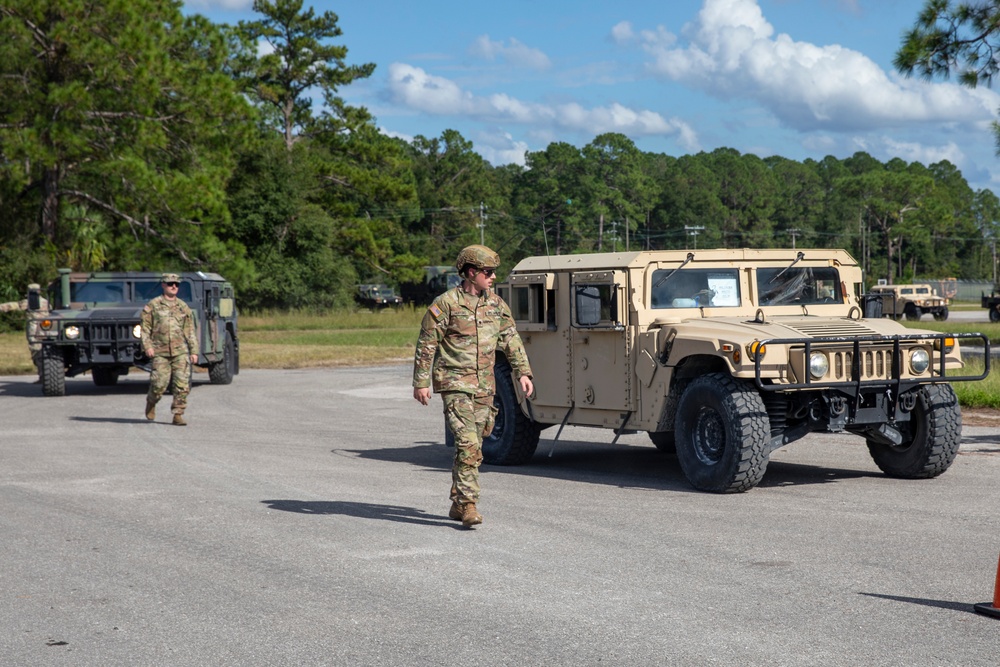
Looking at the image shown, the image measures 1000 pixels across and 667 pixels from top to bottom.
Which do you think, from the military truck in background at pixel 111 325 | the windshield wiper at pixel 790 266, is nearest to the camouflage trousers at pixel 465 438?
the windshield wiper at pixel 790 266

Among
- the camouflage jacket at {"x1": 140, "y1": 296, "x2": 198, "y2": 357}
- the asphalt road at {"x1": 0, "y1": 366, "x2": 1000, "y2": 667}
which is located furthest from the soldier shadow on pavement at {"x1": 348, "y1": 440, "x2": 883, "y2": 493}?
the camouflage jacket at {"x1": 140, "y1": 296, "x2": 198, "y2": 357}

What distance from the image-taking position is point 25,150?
35375 mm

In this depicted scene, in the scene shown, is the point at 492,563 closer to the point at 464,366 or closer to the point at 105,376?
the point at 464,366

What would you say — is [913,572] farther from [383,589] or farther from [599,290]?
[599,290]

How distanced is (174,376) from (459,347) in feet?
28.3

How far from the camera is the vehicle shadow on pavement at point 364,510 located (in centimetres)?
886

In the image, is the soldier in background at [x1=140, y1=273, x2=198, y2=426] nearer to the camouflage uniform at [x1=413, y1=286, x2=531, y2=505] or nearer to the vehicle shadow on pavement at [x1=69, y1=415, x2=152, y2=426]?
the vehicle shadow on pavement at [x1=69, y1=415, x2=152, y2=426]

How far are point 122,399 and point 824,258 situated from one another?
12.9 metres

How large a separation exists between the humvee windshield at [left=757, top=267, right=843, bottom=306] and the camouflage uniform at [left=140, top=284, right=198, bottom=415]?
25.7 feet

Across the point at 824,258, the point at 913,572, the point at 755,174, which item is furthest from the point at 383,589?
the point at 755,174

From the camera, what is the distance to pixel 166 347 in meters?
16.3

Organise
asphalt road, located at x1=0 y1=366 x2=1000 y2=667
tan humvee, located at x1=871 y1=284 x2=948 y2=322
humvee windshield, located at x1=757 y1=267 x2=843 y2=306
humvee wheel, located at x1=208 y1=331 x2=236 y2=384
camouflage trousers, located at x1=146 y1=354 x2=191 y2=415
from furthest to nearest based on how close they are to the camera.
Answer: tan humvee, located at x1=871 y1=284 x2=948 y2=322 < humvee wheel, located at x1=208 y1=331 x2=236 y2=384 < camouflage trousers, located at x1=146 y1=354 x2=191 y2=415 < humvee windshield, located at x1=757 y1=267 x2=843 y2=306 < asphalt road, located at x1=0 y1=366 x2=1000 y2=667

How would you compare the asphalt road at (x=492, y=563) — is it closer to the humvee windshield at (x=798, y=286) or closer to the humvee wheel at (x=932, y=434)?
the humvee wheel at (x=932, y=434)

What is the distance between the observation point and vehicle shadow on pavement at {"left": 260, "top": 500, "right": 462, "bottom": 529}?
29.1 ft
